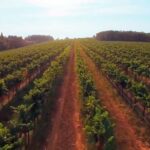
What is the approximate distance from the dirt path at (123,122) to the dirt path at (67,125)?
104 inches

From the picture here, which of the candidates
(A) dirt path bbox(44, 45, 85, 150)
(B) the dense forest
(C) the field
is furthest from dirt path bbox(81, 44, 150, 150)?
(B) the dense forest

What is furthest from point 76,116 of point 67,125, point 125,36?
point 125,36

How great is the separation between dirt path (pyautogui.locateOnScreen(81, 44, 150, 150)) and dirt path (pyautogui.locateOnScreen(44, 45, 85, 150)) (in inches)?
104

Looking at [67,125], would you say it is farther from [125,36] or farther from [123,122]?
[125,36]

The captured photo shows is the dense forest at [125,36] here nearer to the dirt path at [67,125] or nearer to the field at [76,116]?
the field at [76,116]

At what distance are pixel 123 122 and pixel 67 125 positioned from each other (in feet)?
14.1

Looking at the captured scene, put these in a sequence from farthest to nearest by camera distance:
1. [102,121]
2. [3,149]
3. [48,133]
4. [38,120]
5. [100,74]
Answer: [100,74] < [38,120] < [48,133] < [102,121] < [3,149]

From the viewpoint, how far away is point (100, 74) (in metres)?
41.7

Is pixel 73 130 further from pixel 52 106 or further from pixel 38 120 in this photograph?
pixel 52 106

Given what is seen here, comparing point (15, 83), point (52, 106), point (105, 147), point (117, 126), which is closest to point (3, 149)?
point (105, 147)

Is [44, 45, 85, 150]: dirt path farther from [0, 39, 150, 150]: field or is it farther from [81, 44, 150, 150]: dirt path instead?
[81, 44, 150, 150]: dirt path

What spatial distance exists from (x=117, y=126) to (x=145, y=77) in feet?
53.3

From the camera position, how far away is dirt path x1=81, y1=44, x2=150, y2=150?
63.6 feet

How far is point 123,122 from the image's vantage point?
22.9 metres
